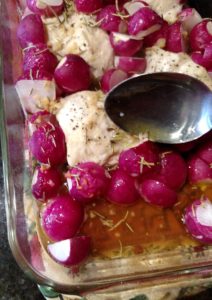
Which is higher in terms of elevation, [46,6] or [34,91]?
[46,6]

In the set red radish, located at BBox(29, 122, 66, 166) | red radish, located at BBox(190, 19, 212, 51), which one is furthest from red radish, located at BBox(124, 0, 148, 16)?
red radish, located at BBox(29, 122, 66, 166)

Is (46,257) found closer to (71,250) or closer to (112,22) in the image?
(71,250)

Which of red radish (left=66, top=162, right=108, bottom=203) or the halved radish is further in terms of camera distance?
the halved radish

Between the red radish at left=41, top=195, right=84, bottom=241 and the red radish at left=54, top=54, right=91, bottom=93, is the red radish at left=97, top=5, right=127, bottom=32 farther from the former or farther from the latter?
the red radish at left=41, top=195, right=84, bottom=241

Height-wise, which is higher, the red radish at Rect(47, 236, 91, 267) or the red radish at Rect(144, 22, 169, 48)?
the red radish at Rect(144, 22, 169, 48)

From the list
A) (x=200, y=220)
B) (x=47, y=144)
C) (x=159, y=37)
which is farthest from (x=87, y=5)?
(x=200, y=220)

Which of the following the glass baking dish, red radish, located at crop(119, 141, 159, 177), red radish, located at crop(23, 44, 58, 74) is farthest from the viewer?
red radish, located at crop(23, 44, 58, 74)

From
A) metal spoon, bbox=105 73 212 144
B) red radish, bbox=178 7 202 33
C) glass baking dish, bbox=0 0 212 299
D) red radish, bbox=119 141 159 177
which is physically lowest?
glass baking dish, bbox=0 0 212 299
